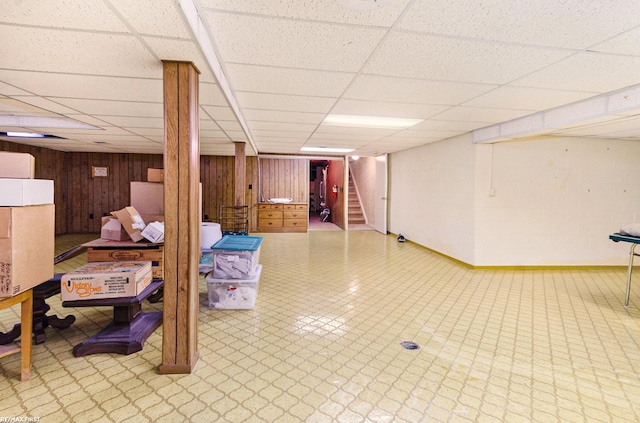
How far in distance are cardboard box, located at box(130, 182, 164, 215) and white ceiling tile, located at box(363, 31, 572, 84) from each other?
9.26 feet

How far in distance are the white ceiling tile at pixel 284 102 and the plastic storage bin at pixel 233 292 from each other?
1.94 metres

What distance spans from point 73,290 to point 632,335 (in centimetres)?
475

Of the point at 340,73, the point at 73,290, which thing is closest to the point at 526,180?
the point at 340,73

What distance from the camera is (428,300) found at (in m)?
3.70

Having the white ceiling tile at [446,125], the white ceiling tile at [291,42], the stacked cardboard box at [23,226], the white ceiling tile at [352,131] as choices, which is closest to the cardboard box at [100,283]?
the stacked cardboard box at [23,226]

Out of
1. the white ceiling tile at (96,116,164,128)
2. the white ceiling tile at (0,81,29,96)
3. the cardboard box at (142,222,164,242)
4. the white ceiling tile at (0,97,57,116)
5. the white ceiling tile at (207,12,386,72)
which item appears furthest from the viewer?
the white ceiling tile at (96,116,164,128)

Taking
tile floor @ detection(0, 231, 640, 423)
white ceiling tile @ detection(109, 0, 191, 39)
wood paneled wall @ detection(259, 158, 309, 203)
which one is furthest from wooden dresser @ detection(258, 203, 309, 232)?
white ceiling tile @ detection(109, 0, 191, 39)

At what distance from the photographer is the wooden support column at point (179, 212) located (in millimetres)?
2121

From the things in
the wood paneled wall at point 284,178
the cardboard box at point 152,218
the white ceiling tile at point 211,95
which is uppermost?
the white ceiling tile at point 211,95

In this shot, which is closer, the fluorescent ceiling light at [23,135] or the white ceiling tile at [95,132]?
the white ceiling tile at [95,132]

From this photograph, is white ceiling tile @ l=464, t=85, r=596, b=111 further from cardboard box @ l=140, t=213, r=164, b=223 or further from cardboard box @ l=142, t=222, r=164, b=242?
cardboard box @ l=140, t=213, r=164, b=223

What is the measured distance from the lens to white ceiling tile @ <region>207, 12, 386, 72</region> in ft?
6.11

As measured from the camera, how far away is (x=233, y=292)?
342cm

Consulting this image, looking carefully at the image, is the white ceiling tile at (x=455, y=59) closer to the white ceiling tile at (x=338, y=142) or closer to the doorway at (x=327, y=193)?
the white ceiling tile at (x=338, y=142)
